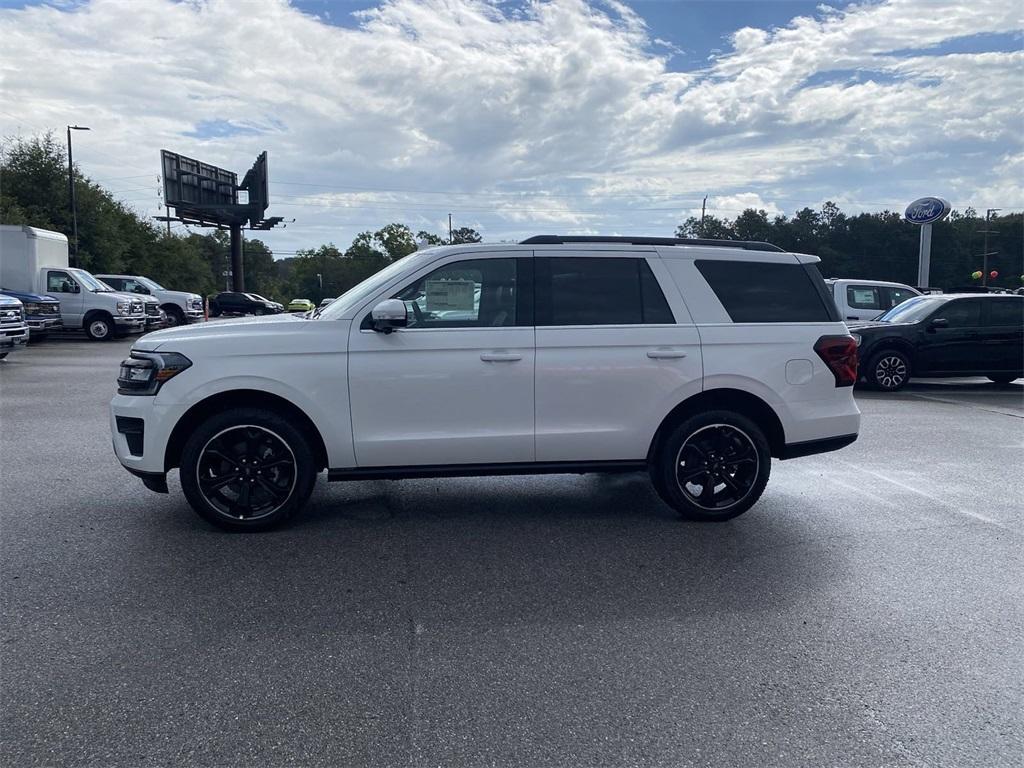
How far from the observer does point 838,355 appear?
5820 millimetres

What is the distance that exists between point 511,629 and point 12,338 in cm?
1553

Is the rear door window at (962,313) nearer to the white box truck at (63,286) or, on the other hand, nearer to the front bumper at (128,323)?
the front bumper at (128,323)

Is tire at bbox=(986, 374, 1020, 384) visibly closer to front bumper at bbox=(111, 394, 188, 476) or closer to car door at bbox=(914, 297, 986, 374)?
car door at bbox=(914, 297, 986, 374)

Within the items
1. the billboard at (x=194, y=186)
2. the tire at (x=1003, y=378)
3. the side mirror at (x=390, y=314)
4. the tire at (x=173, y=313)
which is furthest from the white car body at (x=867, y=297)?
the billboard at (x=194, y=186)

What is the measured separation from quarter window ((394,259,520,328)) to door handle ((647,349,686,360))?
952mm

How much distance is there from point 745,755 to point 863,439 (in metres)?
6.87

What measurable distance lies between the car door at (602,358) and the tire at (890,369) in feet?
29.8

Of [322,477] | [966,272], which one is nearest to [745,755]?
[322,477]

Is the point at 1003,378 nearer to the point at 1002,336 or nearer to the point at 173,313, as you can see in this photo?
the point at 1002,336

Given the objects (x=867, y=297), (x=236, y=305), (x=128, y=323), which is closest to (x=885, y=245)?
(x=236, y=305)

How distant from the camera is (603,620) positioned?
4047 mm

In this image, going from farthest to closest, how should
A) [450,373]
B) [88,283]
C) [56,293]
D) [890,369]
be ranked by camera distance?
1. [88,283]
2. [56,293]
3. [890,369]
4. [450,373]

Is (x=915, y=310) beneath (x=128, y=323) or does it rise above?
above

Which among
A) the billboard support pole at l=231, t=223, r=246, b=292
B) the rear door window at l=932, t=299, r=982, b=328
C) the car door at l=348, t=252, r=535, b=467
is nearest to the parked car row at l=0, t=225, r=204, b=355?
the car door at l=348, t=252, r=535, b=467
